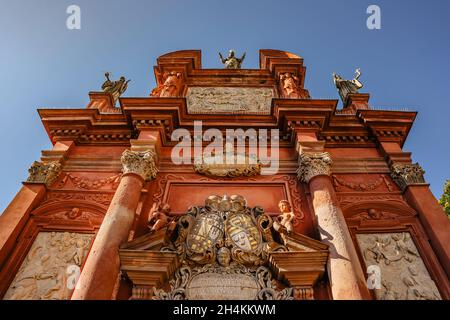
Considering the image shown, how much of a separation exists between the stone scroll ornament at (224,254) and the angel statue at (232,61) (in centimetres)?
843

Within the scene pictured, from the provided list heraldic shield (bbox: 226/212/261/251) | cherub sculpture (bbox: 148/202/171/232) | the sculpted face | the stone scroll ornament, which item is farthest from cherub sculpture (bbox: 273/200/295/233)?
cherub sculpture (bbox: 148/202/171/232)

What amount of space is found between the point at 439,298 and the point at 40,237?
8425 mm

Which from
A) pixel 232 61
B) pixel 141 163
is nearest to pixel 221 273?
pixel 141 163

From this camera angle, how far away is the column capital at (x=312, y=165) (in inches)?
319

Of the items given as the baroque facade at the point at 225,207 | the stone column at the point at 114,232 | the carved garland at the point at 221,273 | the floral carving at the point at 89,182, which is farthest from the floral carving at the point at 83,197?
the carved garland at the point at 221,273

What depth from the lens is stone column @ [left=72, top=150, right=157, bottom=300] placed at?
5.78 m

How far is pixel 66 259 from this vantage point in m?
7.14

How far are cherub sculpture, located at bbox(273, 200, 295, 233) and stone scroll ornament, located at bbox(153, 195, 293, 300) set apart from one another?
20 centimetres

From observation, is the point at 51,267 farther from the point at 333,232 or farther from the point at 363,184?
the point at 363,184

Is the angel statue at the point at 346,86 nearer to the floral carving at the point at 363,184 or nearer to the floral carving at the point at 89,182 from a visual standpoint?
the floral carving at the point at 363,184

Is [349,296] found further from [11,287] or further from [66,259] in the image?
[11,287]

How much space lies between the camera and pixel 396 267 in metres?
6.99

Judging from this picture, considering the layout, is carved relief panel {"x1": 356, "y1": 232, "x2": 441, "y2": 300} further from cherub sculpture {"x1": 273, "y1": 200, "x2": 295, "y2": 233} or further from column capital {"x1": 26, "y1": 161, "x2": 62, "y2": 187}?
column capital {"x1": 26, "y1": 161, "x2": 62, "y2": 187}

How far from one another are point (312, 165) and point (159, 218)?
3883 millimetres
